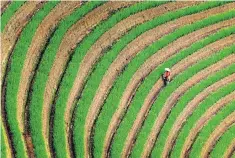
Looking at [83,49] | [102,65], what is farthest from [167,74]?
[83,49]

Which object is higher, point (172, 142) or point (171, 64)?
point (171, 64)

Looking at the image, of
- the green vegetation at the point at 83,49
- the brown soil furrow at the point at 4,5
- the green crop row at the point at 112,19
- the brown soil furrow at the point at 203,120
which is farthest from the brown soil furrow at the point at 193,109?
the brown soil furrow at the point at 4,5

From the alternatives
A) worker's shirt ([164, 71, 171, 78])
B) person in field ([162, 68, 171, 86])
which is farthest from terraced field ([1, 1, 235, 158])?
worker's shirt ([164, 71, 171, 78])

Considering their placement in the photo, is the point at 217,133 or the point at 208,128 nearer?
the point at 208,128

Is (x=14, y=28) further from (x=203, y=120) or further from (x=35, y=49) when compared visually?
(x=203, y=120)

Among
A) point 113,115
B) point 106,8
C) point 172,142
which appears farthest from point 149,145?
point 106,8

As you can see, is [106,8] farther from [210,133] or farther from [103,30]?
[210,133]
